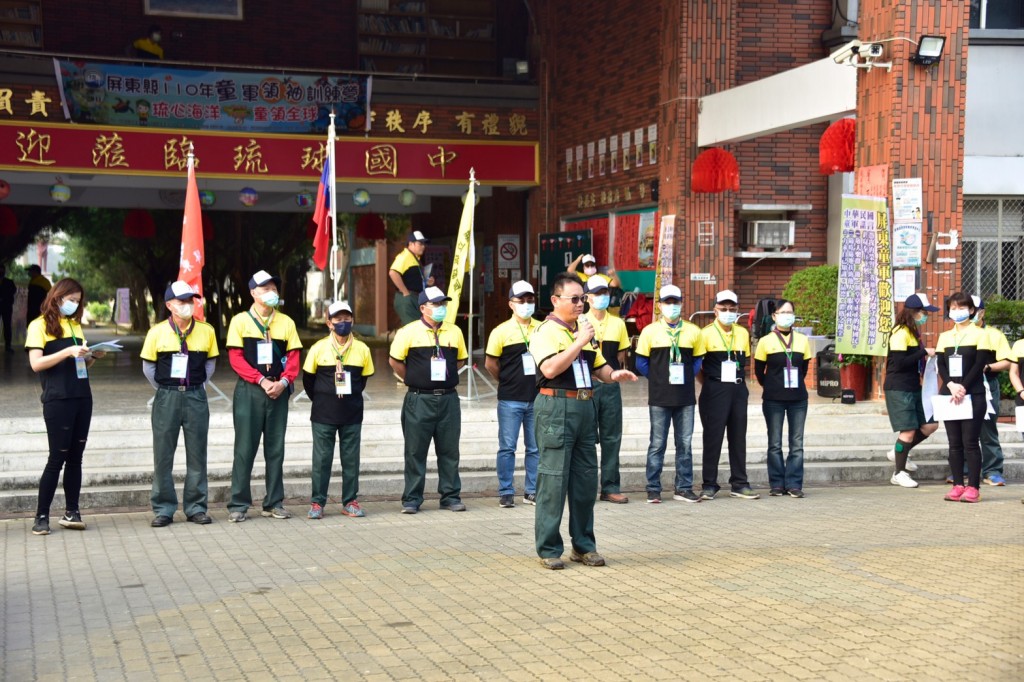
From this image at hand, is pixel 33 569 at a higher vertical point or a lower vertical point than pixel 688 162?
lower

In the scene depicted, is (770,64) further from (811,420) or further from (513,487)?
(513,487)

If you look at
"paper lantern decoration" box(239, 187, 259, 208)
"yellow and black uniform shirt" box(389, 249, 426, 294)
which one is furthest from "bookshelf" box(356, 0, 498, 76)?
"yellow and black uniform shirt" box(389, 249, 426, 294)

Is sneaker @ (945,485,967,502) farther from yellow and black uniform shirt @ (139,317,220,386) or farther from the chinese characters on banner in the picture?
yellow and black uniform shirt @ (139,317,220,386)

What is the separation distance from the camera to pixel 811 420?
13914 millimetres

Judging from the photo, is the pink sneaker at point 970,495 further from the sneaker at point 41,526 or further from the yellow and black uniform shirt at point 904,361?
the sneaker at point 41,526

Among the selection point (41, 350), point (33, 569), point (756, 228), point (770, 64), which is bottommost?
point (33, 569)

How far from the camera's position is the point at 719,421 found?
11.1 m

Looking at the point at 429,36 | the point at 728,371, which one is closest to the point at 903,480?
the point at 728,371

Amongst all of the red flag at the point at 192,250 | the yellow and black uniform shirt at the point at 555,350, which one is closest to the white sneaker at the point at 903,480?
the yellow and black uniform shirt at the point at 555,350

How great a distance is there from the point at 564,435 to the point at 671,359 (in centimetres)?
302

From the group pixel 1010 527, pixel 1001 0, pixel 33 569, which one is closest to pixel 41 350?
pixel 33 569

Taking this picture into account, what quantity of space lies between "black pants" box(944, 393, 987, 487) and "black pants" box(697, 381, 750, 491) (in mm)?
1796

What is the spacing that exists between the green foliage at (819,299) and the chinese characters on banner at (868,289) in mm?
1895

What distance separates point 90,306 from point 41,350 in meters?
62.2
